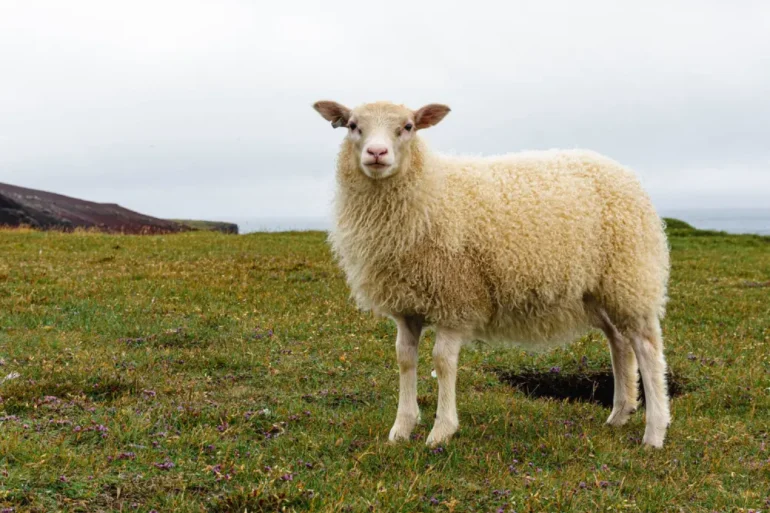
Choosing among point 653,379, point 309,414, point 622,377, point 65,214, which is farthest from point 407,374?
point 65,214

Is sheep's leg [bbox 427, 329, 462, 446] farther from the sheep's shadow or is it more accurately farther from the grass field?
the sheep's shadow

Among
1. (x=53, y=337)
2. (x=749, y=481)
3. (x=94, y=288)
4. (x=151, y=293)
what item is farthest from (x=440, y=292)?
(x=94, y=288)

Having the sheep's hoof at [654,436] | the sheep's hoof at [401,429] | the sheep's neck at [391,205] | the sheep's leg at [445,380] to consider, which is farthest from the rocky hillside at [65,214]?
the sheep's hoof at [654,436]

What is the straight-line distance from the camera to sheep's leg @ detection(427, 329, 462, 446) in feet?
22.6

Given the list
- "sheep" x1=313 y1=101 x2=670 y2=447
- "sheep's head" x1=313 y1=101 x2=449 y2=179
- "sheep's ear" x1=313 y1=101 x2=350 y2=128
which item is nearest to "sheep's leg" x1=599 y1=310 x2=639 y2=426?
"sheep" x1=313 y1=101 x2=670 y2=447

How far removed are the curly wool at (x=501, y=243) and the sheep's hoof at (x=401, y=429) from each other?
1.03 meters

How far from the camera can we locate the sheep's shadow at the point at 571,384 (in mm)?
9797

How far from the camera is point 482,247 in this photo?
6.94 m

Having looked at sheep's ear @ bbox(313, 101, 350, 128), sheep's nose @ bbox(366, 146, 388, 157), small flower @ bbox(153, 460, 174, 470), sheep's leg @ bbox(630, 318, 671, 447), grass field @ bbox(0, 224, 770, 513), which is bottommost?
small flower @ bbox(153, 460, 174, 470)

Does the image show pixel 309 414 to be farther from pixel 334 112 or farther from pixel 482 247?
pixel 334 112

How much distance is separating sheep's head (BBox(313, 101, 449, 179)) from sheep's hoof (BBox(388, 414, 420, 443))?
7.94 ft

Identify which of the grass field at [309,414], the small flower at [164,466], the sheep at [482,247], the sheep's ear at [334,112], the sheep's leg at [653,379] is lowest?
the small flower at [164,466]

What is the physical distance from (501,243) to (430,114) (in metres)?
1.49

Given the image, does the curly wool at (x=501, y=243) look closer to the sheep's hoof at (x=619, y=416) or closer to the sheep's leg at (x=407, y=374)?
the sheep's leg at (x=407, y=374)
